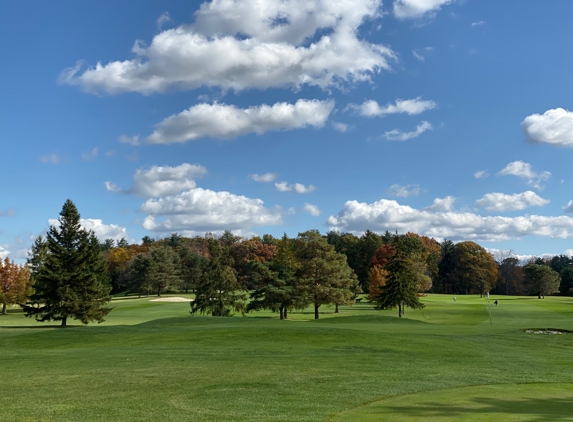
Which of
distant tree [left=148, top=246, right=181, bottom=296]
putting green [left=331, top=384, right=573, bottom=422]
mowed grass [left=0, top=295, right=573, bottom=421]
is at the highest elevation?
distant tree [left=148, top=246, right=181, bottom=296]

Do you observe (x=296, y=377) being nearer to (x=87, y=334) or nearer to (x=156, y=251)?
(x=87, y=334)

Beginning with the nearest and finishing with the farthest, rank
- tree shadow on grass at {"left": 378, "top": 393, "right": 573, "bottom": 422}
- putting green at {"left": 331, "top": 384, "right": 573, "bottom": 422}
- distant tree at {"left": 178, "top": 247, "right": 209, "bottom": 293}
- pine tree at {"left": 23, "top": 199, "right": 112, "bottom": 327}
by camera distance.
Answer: putting green at {"left": 331, "top": 384, "right": 573, "bottom": 422} → tree shadow on grass at {"left": 378, "top": 393, "right": 573, "bottom": 422} → pine tree at {"left": 23, "top": 199, "right": 112, "bottom": 327} → distant tree at {"left": 178, "top": 247, "right": 209, "bottom": 293}

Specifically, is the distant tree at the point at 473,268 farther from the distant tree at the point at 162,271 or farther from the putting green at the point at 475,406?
the putting green at the point at 475,406

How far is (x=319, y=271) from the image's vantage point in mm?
51062

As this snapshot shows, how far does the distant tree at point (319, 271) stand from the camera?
5034 cm

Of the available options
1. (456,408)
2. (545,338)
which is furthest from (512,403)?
(545,338)

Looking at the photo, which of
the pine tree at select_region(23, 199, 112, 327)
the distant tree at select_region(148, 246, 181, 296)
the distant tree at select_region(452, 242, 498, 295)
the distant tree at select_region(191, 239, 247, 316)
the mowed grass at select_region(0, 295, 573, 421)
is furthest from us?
the distant tree at select_region(452, 242, 498, 295)

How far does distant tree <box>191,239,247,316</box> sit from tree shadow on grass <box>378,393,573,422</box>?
128 ft

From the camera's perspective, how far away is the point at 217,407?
430 inches

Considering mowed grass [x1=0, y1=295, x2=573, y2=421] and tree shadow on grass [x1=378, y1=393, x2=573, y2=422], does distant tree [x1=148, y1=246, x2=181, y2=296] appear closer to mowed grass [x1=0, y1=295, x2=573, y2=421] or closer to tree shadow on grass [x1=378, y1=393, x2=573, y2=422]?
mowed grass [x1=0, y1=295, x2=573, y2=421]

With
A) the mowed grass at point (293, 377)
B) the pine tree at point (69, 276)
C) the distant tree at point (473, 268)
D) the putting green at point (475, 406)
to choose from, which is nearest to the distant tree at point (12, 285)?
the pine tree at point (69, 276)

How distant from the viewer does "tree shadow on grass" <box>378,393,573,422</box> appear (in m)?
9.38

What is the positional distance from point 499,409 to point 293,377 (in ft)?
20.5

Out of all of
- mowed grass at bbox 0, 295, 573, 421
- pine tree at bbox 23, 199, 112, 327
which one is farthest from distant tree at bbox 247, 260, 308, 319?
mowed grass at bbox 0, 295, 573, 421
